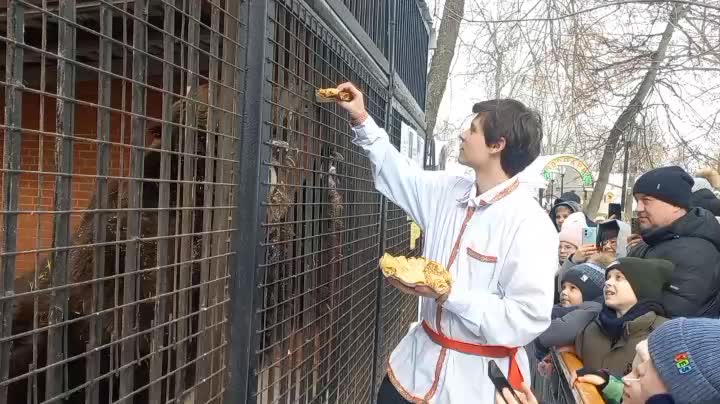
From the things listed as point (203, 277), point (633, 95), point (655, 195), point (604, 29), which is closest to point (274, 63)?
point (203, 277)

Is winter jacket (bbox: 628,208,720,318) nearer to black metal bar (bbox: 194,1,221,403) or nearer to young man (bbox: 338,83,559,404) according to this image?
young man (bbox: 338,83,559,404)

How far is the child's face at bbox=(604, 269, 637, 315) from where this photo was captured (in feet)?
11.2

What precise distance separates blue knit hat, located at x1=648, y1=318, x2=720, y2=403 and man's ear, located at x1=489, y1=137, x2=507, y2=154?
2.87 ft

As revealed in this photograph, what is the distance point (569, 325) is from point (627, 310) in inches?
19.4

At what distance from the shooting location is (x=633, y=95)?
11219mm

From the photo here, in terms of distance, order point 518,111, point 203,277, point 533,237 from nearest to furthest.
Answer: point 203,277, point 533,237, point 518,111

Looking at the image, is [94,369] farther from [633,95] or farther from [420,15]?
[633,95]

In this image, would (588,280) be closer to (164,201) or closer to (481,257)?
(481,257)

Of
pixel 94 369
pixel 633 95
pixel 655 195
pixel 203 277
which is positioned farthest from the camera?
pixel 633 95

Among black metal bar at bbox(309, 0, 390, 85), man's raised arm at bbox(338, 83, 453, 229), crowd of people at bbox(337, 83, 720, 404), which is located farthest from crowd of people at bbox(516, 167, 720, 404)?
black metal bar at bbox(309, 0, 390, 85)

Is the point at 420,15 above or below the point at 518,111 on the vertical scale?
above

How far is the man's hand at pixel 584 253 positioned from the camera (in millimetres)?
5547

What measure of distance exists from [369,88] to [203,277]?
211 cm

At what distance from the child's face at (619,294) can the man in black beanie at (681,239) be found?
190mm
